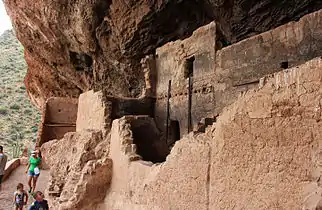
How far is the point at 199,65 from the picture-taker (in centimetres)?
725

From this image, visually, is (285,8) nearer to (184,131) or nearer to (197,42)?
(197,42)

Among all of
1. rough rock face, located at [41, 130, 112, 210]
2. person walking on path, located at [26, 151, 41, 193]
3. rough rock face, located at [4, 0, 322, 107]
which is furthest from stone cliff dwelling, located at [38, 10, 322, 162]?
rough rock face, located at [4, 0, 322, 107]

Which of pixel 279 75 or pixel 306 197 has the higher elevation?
pixel 279 75

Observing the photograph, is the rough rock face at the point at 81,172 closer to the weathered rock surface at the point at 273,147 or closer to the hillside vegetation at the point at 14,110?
the weathered rock surface at the point at 273,147

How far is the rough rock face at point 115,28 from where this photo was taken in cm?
891

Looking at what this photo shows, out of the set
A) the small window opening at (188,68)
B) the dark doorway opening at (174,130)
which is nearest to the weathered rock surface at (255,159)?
the dark doorway opening at (174,130)

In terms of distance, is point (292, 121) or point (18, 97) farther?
point (18, 97)

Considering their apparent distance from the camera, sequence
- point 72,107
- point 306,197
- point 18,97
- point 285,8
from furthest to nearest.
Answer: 1. point 18,97
2. point 72,107
3. point 285,8
4. point 306,197

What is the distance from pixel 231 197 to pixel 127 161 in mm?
2071

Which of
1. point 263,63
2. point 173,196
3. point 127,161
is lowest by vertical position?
point 173,196

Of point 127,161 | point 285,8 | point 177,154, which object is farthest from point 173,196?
point 285,8

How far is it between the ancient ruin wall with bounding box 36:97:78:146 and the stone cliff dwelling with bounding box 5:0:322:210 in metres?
0.03

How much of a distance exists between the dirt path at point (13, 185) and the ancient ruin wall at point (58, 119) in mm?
1390

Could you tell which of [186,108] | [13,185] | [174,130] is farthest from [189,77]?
[13,185]
